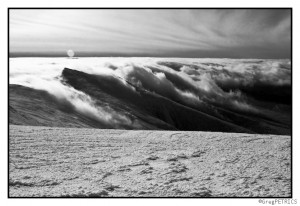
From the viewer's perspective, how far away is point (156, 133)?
5445 millimetres

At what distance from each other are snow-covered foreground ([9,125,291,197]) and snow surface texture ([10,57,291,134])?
696mm

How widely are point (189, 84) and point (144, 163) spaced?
7.46 feet

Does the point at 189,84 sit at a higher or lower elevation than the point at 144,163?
higher

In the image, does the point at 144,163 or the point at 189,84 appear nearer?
the point at 144,163

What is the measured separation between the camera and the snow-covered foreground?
4.20 m

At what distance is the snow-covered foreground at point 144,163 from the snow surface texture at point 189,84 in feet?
2.28

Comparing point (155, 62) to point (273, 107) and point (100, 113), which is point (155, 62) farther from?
point (273, 107)

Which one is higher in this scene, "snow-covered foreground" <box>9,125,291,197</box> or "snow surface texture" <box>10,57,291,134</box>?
"snow surface texture" <box>10,57,291,134</box>

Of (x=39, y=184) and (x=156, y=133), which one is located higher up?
(x=156, y=133)

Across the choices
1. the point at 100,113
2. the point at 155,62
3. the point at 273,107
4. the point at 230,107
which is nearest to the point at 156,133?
the point at 100,113

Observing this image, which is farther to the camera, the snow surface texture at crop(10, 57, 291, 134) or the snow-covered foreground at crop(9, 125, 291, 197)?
the snow surface texture at crop(10, 57, 291, 134)

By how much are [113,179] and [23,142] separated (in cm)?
154

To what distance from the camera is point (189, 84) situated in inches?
251
